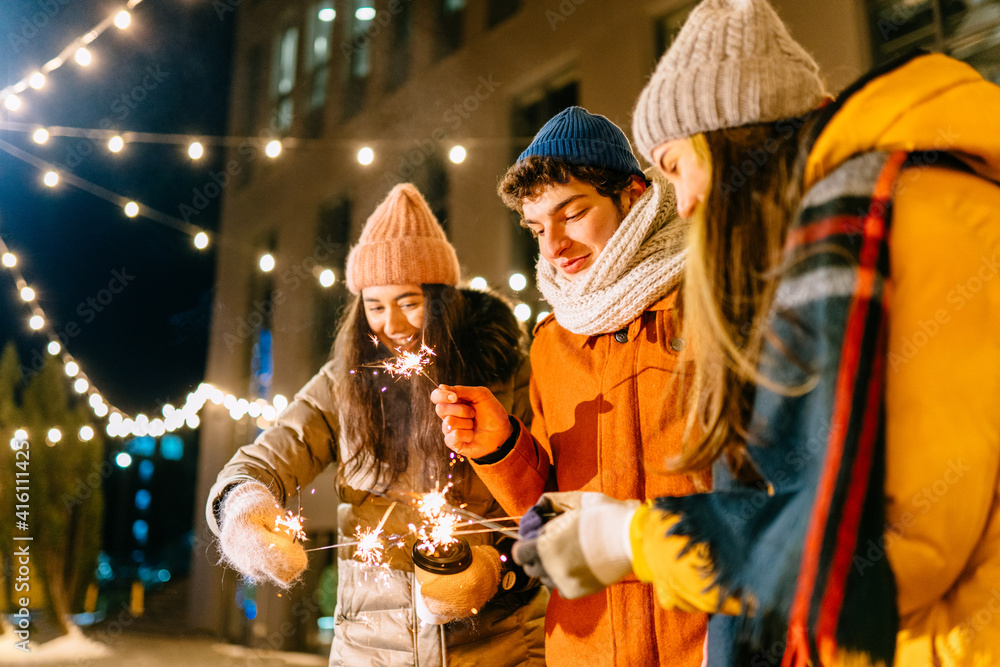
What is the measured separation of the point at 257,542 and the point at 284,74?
668cm

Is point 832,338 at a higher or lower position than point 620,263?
lower

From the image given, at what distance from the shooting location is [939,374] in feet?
2.47

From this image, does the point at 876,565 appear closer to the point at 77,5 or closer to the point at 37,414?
the point at 77,5

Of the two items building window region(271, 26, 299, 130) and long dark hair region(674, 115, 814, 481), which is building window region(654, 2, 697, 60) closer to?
long dark hair region(674, 115, 814, 481)

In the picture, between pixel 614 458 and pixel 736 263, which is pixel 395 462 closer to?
pixel 614 458

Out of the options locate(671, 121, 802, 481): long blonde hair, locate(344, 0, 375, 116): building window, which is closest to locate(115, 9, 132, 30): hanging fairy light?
locate(344, 0, 375, 116): building window

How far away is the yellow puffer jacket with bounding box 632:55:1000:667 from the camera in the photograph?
2.46 ft

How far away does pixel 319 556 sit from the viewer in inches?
233

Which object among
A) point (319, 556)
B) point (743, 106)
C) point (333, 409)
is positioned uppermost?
point (743, 106)

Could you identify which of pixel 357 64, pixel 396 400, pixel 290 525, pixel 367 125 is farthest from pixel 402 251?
pixel 357 64

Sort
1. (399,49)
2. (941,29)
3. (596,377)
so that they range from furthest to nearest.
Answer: (399,49) → (941,29) → (596,377)

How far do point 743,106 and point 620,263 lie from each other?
1.77 ft

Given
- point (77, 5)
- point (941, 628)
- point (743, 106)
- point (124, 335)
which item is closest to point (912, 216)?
point (743, 106)

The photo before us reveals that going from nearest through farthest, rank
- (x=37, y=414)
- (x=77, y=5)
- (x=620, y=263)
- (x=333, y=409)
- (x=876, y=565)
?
(x=876, y=565) → (x=620, y=263) → (x=333, y=409) → (x=77, y=5) → (x=37, y=414)
